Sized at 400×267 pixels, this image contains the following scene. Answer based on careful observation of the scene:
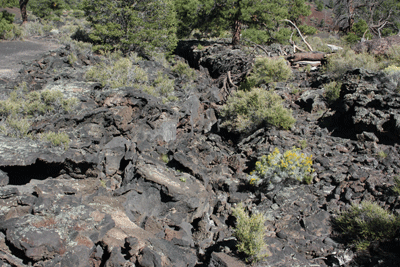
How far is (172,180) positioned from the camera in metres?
6.14

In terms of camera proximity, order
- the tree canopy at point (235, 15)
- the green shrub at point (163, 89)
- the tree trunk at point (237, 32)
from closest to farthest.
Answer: the green shrub at point (163, 89), the tree canopy at point (235, 15), the tree trunk at point (237, 32)

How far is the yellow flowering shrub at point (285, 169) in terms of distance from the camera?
669 centimetres

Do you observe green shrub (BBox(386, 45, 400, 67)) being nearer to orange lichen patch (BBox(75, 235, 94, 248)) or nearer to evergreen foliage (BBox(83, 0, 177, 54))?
evergreen foliage (BBox(83, 0, 177, 54))

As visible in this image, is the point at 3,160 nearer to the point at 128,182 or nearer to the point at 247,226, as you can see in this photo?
the point at 128,182

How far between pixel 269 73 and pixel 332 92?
320 cm

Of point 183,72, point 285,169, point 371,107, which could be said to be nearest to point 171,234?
point 285,169

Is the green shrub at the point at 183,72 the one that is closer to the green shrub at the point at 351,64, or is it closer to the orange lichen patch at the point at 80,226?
the green shrub at the point at 351,64

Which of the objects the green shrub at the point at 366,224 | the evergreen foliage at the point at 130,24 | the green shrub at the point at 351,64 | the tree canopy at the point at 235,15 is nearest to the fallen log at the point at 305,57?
the tree canopy at the point at 235,15

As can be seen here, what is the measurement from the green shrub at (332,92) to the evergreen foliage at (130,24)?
30.7 feet

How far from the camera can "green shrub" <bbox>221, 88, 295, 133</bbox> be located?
30.1 ft

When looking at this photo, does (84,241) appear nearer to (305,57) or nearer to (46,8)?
(305,57)

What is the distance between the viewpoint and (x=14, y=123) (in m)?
6.20

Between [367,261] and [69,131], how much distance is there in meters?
6.57

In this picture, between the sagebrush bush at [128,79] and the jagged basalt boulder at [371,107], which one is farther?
the sagebrush bush at [128,79]
